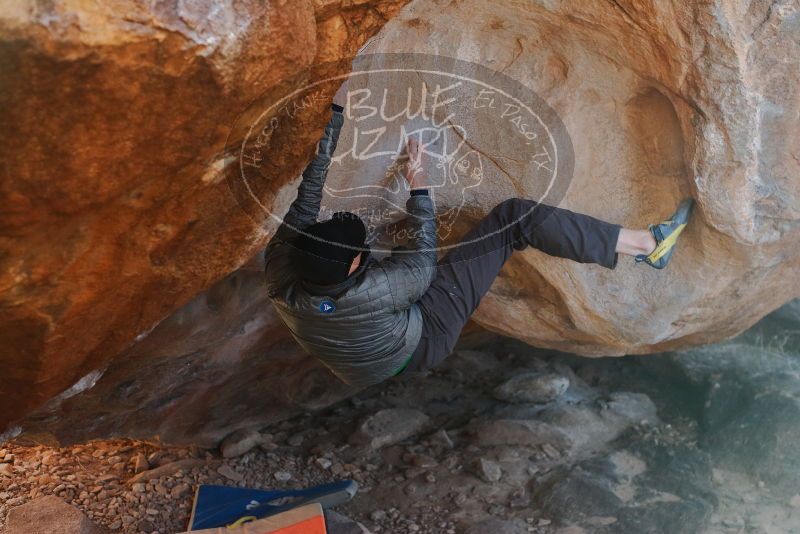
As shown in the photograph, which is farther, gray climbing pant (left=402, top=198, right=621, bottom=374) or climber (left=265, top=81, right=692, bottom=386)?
A: gray climbing pant (left=402, top=198, right=621, bottom=374)

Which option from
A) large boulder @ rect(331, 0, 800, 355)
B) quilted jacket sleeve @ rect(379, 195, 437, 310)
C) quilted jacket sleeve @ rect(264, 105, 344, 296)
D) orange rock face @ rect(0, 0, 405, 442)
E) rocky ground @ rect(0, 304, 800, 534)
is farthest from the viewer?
rocky ground @ rect(0, 304, 800, 534)

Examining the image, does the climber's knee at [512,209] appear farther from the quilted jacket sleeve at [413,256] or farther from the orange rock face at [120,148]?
the orange rock face at [120,148]

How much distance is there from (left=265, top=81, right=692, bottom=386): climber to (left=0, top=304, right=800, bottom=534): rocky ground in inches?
48.6

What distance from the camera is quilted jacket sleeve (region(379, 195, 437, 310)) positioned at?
2662 mm

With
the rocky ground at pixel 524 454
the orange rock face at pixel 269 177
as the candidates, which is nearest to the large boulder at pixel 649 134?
the orange rock face at pixel 269 177

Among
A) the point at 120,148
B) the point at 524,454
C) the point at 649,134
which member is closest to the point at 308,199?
the point at 120,148

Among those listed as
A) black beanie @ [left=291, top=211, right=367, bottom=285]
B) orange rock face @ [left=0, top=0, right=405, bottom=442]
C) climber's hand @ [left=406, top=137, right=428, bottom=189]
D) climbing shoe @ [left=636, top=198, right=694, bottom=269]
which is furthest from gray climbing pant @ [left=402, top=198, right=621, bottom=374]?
orange rock face @ [left=0, top=0, right=405, bottom=442]

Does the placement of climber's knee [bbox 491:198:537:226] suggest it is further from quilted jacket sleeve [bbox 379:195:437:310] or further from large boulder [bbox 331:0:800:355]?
quilted jacket sleeve [bbox 379:195:437:310]

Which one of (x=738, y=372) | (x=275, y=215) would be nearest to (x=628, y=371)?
(x=738, y=372)

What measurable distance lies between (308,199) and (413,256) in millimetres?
457

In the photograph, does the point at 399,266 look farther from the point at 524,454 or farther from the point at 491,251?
the point at 524,454

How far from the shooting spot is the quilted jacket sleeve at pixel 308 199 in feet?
7.74

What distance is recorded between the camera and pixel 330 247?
7.82ft

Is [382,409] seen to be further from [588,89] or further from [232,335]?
[588,89]
